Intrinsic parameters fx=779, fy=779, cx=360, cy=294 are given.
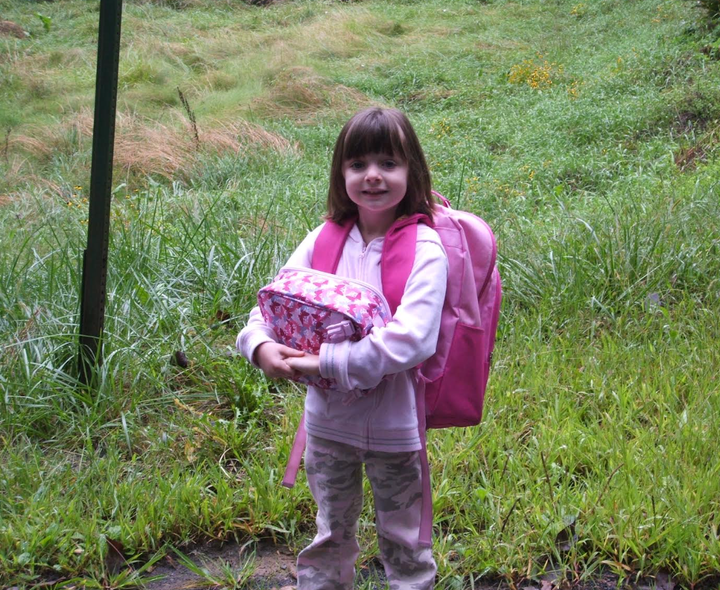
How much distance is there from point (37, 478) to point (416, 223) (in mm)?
1893

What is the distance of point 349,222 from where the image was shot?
217cm

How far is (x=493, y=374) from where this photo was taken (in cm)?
367

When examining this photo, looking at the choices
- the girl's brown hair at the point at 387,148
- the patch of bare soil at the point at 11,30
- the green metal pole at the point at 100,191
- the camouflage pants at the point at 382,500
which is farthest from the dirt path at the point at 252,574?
the patch of bare soil at the point at 11,30

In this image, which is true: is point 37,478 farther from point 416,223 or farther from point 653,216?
point 653,216

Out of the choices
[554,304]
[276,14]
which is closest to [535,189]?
[554,304]

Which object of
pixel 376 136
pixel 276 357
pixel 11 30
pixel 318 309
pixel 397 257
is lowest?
pixel 276 357

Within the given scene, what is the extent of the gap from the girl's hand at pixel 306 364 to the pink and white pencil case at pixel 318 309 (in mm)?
46

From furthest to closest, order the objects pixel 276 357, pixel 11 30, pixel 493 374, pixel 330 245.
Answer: pixel 11 30 → pixel 493 374 → pixel 330 245 → pixel 276 357

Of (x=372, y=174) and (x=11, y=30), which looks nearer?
(x=372, y=174)

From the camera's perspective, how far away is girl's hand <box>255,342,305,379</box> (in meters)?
1.92

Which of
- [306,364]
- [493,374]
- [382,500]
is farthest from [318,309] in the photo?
[493,374]

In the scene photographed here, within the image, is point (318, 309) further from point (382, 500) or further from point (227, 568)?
point (227, 568)

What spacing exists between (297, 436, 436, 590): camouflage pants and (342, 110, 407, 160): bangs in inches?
31.2

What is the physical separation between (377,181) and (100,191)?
1.55 m
